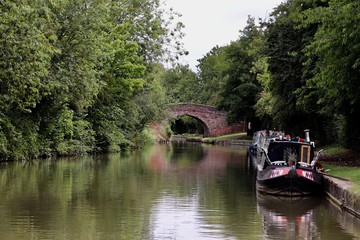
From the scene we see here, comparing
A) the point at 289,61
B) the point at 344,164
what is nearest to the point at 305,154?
the point at 344,164

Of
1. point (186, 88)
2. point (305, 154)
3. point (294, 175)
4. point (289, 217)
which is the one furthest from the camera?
point (186, 88)

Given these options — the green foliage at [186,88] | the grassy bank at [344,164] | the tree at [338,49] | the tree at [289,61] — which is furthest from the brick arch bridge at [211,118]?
the tree at [338,49]

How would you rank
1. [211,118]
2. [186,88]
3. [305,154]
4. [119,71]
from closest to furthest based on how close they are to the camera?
[305,154], [119,71], [211,118], [186,88]

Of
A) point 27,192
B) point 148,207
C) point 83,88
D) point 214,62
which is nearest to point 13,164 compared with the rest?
point 83,88

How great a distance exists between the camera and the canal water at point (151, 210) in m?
13.1

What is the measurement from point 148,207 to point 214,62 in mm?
101055

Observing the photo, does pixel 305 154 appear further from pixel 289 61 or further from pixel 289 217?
pixel 289 61

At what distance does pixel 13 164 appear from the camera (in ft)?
97.4

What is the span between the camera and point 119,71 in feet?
143

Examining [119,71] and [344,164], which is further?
[119,71]

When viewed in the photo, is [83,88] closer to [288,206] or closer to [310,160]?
[310,160]

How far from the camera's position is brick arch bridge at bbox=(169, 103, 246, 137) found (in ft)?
287

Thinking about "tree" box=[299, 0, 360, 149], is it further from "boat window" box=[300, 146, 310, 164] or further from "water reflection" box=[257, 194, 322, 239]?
"water reflection" box=[257, 194, 322, 239]

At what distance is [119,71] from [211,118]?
4640 cm
